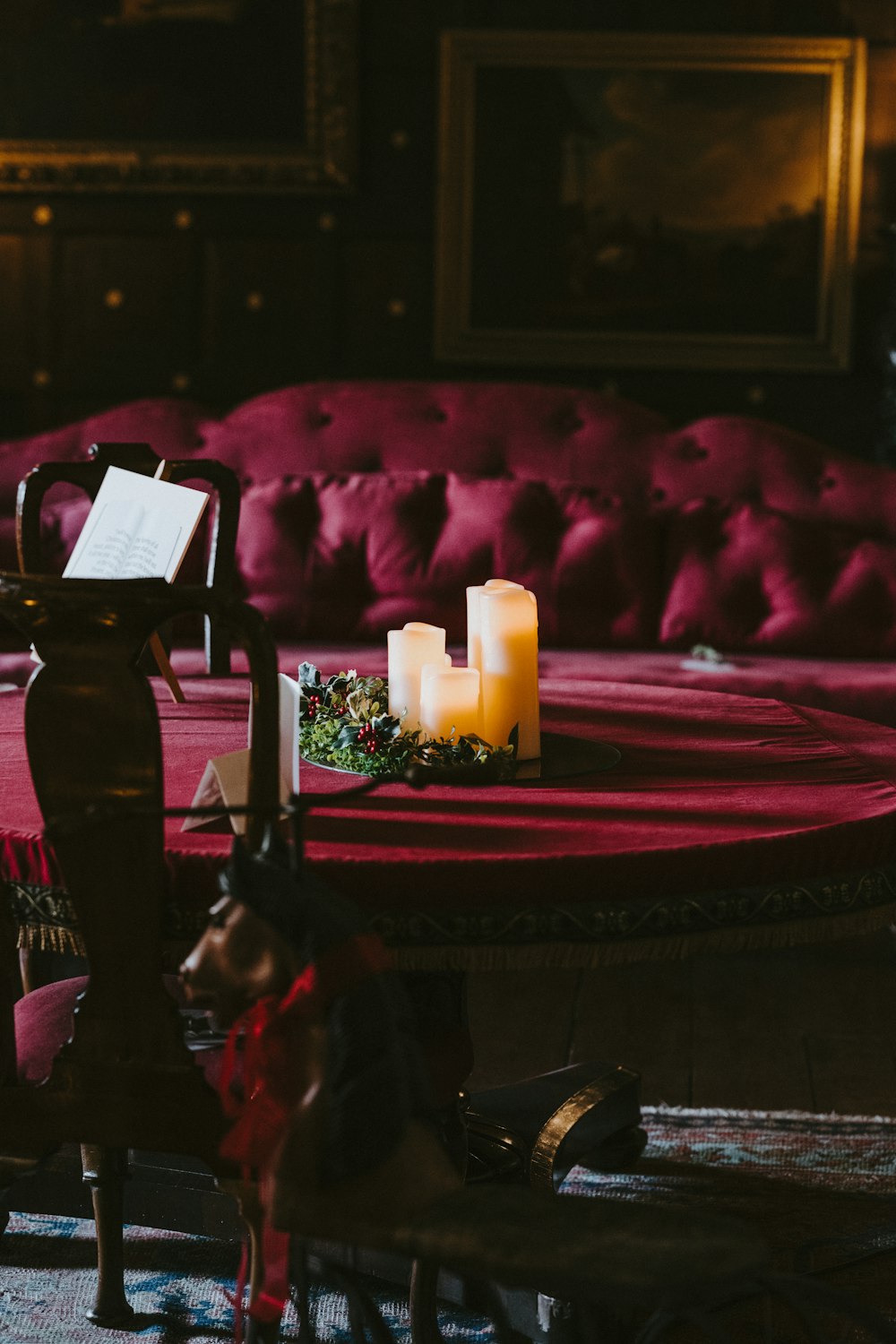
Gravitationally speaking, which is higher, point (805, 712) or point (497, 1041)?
point (805, 712)

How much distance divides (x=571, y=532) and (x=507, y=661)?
7.23ft

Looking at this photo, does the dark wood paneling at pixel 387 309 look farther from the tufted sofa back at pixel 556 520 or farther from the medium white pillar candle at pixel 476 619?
the medium white pillar candle at pixel 476 619

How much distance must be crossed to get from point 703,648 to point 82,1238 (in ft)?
7.02

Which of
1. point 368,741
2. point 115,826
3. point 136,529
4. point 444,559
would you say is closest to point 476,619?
point 368,741

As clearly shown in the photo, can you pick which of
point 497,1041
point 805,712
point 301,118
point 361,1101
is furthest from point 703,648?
point 361,1101

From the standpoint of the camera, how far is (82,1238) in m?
1.95

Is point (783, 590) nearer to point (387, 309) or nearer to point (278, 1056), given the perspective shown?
point (387, 309)

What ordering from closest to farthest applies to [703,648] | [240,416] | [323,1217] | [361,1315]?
[323,1217], [361,1315], [703,648], [240,416]

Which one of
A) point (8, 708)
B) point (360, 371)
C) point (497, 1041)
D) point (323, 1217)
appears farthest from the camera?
point (360, 371)

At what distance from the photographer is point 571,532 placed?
3740mm

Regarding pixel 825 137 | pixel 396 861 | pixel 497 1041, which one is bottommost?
pixel 497 1041

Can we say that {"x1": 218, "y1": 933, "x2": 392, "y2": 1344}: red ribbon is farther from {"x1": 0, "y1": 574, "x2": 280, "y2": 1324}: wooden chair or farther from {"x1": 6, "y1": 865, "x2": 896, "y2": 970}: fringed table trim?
{"x1": 6, "y1": 865, "x2": 896, "y2": 970}: fringed table trim

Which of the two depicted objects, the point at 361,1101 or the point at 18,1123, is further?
the point at 18,1123

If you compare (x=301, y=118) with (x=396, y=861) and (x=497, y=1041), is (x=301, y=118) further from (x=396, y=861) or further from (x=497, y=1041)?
(x=396, y=861)
